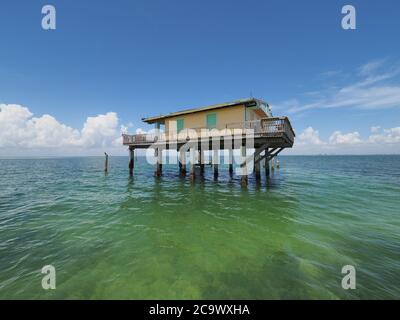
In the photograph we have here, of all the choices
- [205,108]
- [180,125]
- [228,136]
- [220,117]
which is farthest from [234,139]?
[180,125]

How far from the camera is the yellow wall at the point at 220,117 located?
16.4 m

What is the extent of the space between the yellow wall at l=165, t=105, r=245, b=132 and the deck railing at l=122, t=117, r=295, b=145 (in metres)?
0.62

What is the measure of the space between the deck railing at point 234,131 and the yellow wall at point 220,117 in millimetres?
615

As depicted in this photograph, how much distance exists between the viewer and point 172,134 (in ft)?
64.7

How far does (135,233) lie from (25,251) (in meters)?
3.40

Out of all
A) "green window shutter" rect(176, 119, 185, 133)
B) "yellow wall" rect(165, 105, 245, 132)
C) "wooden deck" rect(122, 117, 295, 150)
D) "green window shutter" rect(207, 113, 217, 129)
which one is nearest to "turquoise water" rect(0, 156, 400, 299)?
"wooden deck" rect(122, 117, 295, 150)

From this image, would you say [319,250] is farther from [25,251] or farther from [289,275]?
[25,251]

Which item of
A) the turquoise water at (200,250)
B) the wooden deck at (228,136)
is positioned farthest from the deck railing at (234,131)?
the turquoise water at (200,250)

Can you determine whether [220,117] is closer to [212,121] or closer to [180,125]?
[212,121]

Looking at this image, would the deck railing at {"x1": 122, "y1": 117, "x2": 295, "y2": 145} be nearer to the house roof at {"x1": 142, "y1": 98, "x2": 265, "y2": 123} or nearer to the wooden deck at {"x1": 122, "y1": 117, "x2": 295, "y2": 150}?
the wooden deck at {"x1": 122, "y1": 117, "x2": 295, "y2": 150}

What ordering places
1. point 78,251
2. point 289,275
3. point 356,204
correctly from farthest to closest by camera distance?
point 356,204, point 78,251, point 289,275

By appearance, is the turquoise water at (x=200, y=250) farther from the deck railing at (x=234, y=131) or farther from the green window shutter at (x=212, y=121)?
the green window shutter at (x=212, y=121)

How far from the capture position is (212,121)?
58.8 ft
